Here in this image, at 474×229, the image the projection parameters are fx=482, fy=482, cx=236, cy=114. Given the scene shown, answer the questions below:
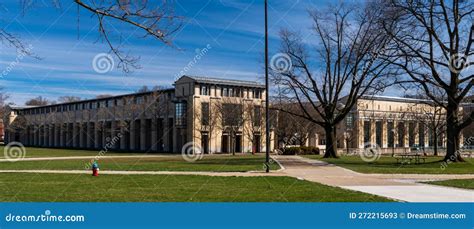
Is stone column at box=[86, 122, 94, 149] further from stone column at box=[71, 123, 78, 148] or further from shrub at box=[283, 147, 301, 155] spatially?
shrub at box=[283, 147, 301, 155]

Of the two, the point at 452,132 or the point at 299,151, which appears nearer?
the point at 452,132

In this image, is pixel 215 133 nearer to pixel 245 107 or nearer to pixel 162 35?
pixel 245 107

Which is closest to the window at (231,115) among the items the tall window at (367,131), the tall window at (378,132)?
the tall window at (367,131)

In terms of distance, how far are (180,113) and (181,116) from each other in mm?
521

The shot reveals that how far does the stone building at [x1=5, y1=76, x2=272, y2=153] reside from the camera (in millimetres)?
71750

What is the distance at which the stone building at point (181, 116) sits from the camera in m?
71.8

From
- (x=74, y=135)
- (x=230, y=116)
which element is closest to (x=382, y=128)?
(x=230, y=116)

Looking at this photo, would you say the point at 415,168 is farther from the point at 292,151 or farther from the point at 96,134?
the point at 96,134

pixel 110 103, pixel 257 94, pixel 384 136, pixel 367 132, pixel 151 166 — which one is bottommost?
pixel 151 166

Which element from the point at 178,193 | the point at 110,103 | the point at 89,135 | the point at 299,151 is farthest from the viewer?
the point at 89,135

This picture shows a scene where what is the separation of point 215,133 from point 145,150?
13.1 m

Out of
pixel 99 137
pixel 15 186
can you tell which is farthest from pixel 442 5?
pixel 99 137

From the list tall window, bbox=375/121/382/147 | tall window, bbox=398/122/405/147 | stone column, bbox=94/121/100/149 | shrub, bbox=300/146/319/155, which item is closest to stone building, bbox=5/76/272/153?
stone column, bbox=94/121/100/149

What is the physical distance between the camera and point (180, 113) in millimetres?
73062
